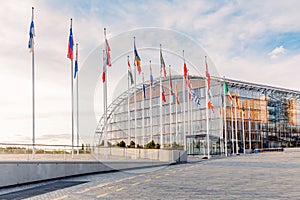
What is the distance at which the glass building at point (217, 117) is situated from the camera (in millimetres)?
69312

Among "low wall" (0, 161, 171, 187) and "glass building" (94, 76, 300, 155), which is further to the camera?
"glass building" (94, 76, 300, 155)

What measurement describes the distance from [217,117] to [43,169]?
56954mm

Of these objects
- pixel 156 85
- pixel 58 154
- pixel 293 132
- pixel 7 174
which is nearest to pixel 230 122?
pixel 156 85

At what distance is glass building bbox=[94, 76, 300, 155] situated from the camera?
6931 cm

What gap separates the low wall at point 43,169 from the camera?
1538 cm

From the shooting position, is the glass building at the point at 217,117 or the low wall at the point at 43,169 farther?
the glass building at the point at 217,117

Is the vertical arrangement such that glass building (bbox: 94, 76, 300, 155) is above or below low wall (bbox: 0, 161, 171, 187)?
above

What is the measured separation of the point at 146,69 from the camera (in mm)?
53125

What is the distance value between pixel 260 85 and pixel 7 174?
69109 mm

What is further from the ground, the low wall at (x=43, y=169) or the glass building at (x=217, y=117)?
the glass building at (x=217, y=117)

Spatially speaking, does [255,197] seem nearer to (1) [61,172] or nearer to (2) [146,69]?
(1) [61,172]

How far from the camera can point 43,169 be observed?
18016mm

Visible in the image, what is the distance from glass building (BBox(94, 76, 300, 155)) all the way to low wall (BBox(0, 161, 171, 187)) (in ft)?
131

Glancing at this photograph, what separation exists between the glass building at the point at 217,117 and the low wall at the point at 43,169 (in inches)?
1573
